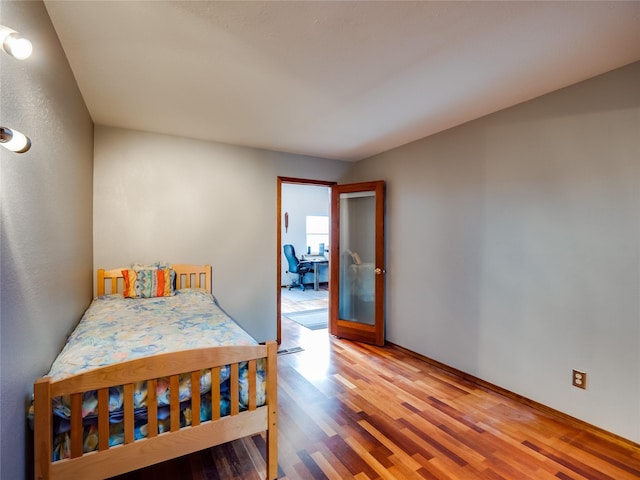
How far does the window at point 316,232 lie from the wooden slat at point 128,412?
6.83 meters

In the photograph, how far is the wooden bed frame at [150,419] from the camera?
1.19 m

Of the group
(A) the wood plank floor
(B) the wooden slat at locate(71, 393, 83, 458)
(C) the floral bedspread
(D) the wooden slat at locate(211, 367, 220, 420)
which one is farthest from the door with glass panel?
(B) the wooden slat at locate(71, 393, 83, 458)

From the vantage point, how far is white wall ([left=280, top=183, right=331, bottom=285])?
7.86 metres

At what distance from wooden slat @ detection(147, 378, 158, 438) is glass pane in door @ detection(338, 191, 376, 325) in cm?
284

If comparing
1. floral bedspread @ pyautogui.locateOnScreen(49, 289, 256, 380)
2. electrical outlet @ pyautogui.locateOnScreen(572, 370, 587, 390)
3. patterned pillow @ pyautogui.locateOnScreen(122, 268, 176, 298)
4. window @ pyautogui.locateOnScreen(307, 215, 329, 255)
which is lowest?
Answer: electrical outlet @ pyautogui.locateOnScreen(572, 370, 587, 390)

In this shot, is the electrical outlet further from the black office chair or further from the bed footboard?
the black office chair

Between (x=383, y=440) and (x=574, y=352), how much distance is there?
1.45m

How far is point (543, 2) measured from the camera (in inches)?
55.1

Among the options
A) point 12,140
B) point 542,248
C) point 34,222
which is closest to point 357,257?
point 542,248

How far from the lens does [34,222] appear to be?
1.41 meters

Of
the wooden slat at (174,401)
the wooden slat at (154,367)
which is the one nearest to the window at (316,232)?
the wooden slat at (154,367)

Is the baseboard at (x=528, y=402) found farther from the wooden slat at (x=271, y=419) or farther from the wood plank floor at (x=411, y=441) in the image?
the wooden slat at (x=271, y=419)

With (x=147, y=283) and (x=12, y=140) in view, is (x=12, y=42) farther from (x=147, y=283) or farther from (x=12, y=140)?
(x=147, y=283)

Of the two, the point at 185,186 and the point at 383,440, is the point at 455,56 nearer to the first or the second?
the point at 383,440
